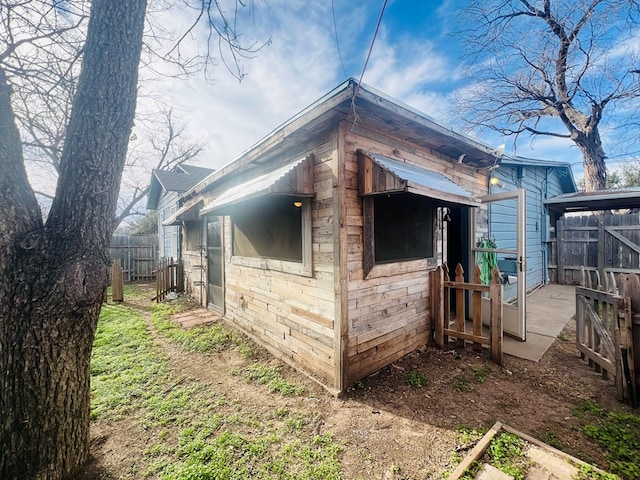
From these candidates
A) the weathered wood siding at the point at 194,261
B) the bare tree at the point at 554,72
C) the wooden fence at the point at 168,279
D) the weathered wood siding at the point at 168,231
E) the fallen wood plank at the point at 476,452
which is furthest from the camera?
the weathered wood siding at the point at 168,231

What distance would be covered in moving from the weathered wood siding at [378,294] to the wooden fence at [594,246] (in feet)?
26.1

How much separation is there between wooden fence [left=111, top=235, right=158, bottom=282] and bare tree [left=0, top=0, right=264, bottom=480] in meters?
11.7

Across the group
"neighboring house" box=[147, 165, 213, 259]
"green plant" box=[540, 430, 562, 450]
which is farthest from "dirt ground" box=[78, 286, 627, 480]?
"neighboring house" box=[147, 165, 213, 259]

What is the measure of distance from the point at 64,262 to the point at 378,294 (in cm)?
301

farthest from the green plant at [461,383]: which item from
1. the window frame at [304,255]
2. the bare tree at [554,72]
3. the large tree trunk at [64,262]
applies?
the bare tree at [554,72]

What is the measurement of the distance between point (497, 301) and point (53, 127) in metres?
6.41

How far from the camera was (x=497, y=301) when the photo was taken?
3.50 m

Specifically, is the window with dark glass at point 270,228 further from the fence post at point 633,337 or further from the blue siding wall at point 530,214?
the blue siding wall at point 530,214

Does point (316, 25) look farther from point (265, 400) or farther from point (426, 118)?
point (265, 400)

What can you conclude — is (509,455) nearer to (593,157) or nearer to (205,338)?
(205,338)

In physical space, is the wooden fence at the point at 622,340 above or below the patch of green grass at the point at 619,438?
above

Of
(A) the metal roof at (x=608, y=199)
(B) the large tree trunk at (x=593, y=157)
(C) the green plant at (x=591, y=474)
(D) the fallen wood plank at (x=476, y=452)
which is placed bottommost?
(D) the fallen wood plank at (x=476, y=452)

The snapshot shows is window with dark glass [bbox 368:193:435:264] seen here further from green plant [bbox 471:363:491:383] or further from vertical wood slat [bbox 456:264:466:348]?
green plant [bbox 471:363:491:383]

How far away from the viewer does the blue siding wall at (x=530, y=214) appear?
19.5 ft
